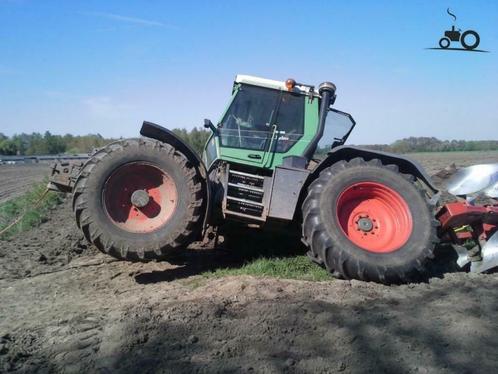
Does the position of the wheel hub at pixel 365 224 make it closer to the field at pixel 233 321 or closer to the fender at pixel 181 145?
the field at pixel 233 321

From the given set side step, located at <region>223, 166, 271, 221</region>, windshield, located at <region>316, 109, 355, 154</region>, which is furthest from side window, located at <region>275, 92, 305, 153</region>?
side step, located at <region>223, 166, 271, 221</region>

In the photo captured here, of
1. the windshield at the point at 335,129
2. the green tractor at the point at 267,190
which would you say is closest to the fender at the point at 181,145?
the green tractor at the point at 267,190

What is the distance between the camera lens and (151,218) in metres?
4.86

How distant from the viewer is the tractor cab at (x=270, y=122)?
532 cm

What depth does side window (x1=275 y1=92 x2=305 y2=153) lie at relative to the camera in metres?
5.35

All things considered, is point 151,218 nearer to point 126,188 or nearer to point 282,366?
point 126,188

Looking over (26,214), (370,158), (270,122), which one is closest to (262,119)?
(270,122)

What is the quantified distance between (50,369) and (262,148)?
10.8 feet

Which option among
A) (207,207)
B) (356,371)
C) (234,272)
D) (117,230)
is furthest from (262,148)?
(356,371)

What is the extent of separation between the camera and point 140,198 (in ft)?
15.7

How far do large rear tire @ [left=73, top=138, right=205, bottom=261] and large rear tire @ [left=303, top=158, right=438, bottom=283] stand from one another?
1312 millimetres

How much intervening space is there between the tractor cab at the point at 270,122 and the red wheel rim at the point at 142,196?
83 centimetres

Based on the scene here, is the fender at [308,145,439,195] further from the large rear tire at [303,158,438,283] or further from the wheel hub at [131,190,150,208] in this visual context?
the wheel hub at [131,190,150,208]

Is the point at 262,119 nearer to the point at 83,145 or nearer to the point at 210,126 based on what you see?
the point at 210,126
